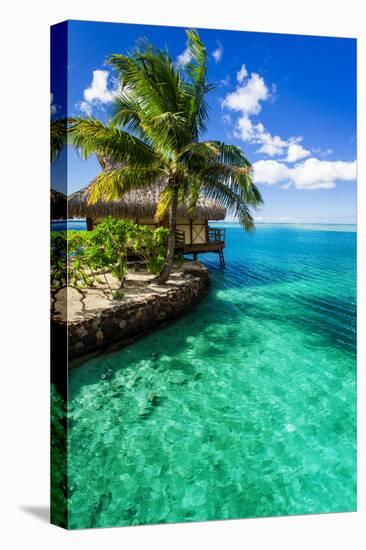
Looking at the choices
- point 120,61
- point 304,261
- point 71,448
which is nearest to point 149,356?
point 71,448

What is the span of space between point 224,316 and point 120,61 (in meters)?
3.05

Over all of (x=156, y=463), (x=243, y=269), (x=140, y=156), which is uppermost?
(x=140, y=156)

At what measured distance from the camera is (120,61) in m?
3.19

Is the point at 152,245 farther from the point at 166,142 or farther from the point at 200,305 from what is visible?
the point at 166,142

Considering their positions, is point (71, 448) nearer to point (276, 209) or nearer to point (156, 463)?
point (156, 463)

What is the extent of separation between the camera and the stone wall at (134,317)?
3.94 metres

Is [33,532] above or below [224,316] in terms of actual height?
below

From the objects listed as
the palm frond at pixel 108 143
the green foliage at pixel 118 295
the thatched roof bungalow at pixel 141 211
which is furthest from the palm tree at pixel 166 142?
the green foliage at pixel 118 295

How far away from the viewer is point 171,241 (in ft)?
18.0

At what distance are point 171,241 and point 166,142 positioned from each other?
55.3 inches

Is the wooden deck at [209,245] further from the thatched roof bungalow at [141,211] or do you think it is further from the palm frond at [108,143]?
the palm frond at [108,143]

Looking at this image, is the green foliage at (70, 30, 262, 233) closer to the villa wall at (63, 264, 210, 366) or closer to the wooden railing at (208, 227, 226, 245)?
the villa wall at (63, 264, 210, 366)

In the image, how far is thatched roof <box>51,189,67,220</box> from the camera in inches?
102

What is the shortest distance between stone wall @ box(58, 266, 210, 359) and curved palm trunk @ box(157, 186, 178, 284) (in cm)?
19
